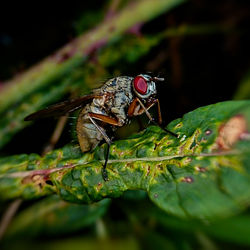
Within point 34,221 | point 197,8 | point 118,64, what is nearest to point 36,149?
point 34,221

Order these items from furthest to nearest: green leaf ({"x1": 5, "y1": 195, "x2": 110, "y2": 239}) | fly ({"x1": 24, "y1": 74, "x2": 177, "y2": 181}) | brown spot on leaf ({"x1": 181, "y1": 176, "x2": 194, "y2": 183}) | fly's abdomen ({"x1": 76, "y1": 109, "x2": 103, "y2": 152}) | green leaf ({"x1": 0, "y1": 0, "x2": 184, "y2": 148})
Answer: green leaf ({"x1": 0, "y1": 0, "x2": 184, "y2": 148}) < green leaf ({"x1": 5, "y1": 195, "x2": 110, "y2": 239}) < fly ({"x1": 24, "y1": 74, "x2": 177, "y2": 181}) < fly's abdomen ({"x1": 76, "y1": 109, "x2": 103, "y2": 152}) < brown spot on leaf ({"x1": 181, "y1": 176, "x2": 194, "y2": 183})

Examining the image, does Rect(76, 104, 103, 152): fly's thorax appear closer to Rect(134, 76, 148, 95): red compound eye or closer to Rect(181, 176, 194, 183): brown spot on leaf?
Rect(134, 76, 148, 95): red compound eye

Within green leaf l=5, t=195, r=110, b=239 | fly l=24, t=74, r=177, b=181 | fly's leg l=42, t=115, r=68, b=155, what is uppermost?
fly l=24, t=74, r=177, b=181

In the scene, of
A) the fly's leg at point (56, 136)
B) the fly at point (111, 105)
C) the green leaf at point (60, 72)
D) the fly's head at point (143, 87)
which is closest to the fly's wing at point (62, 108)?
the fly at point (111, 105)

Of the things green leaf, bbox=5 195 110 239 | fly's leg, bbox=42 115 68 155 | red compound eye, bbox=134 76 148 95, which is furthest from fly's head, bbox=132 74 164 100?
green leaf, bbox=5 195 110 239

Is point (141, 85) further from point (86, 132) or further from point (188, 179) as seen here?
point (188, 179)

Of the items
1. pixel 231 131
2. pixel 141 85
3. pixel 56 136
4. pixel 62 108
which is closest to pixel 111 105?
pixel 141 85

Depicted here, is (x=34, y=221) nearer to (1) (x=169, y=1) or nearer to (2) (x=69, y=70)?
(2) (x=69, y=70)
